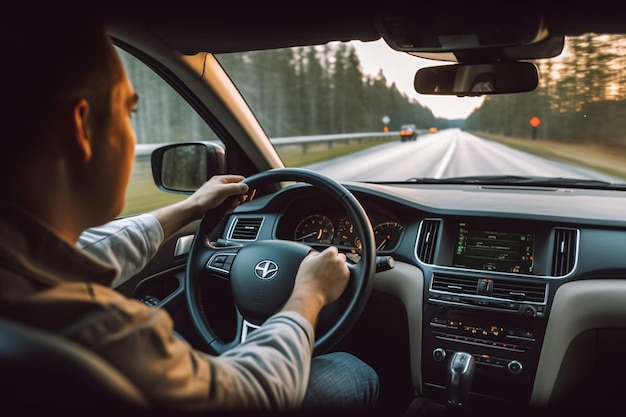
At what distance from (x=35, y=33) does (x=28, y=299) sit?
0.54m

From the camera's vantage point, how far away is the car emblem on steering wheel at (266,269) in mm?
2529

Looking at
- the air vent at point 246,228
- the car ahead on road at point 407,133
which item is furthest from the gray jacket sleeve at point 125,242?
the car ahead on road at point 407,133

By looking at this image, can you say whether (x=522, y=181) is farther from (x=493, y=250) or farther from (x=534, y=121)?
(x=534, y=121)

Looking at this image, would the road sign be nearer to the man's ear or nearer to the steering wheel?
the steering wheel

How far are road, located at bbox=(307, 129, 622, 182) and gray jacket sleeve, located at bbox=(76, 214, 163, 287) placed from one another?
1370mm

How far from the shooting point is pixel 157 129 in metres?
3.87

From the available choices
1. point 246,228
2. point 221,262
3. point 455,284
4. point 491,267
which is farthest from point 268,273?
point 491,267

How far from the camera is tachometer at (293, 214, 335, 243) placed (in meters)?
3.31

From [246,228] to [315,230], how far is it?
39 centimetres

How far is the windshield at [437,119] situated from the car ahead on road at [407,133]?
8cm

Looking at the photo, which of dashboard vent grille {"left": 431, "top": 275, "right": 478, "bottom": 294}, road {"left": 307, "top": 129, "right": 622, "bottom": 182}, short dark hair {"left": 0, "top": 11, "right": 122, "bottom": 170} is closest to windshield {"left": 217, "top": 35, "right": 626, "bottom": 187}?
road {"left": 307, "top": 129, "right": 622, "bottom": 182}

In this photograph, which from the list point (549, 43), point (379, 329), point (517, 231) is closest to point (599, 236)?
point (517, 231)

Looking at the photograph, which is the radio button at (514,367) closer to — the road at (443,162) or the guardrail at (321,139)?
the road at (443,162)

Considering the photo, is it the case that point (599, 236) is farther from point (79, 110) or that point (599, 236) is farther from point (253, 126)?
point (79, 110)
